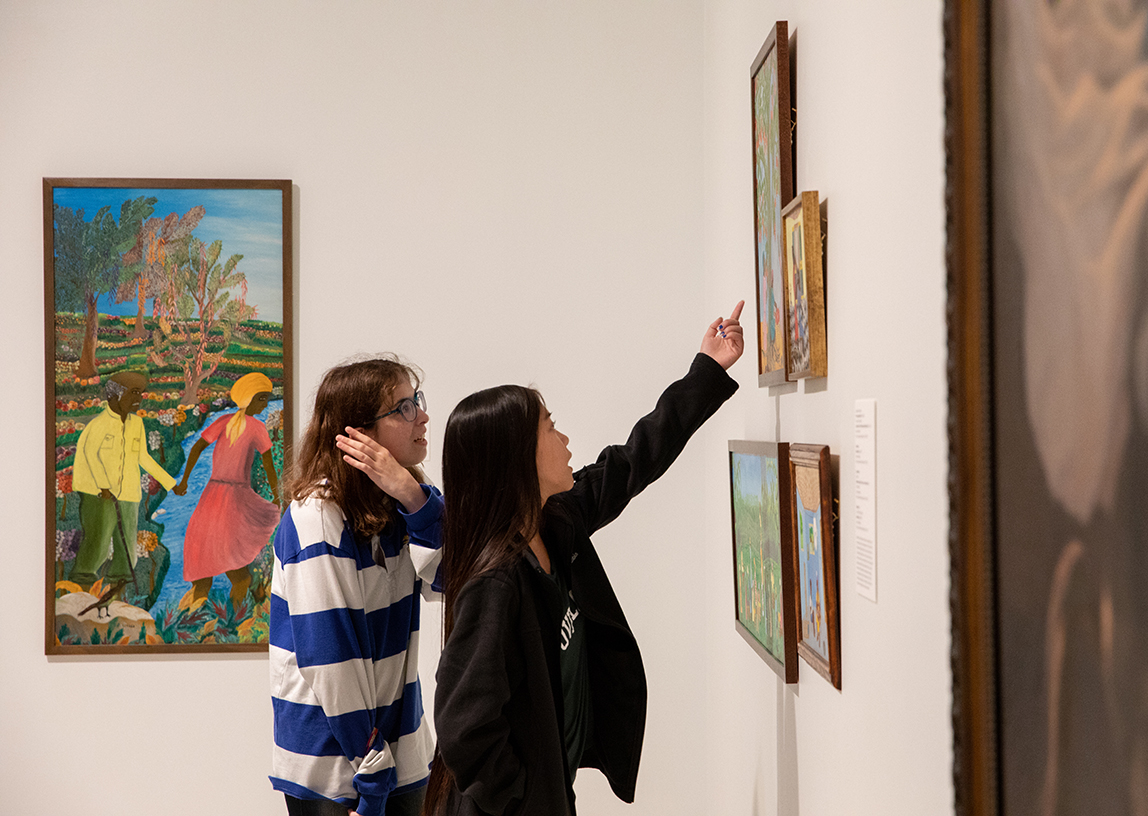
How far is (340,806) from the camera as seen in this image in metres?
1.92

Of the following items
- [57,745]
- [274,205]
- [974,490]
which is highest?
[274,205]

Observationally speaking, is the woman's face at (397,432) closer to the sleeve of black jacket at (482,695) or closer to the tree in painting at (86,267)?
the sleeve of black jacket at (482,695)

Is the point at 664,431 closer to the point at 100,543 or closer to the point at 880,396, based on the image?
the point at 880,396

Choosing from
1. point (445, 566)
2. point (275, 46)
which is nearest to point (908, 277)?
point (445, 566)

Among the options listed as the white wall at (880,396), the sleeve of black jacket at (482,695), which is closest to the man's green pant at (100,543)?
the sleeve of black jacket at (482,695)

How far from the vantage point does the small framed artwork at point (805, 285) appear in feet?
4.81

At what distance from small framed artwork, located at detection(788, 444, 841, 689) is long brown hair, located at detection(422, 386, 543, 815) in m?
0.52

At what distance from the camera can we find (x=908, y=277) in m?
1.09

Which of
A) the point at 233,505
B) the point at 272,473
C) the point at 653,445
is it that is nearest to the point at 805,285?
the point at 653,445

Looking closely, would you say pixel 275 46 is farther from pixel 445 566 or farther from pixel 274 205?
pixel 445 566

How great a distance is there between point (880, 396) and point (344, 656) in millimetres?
1267

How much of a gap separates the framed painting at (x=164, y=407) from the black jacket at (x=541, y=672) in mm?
1556

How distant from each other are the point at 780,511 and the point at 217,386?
218cm

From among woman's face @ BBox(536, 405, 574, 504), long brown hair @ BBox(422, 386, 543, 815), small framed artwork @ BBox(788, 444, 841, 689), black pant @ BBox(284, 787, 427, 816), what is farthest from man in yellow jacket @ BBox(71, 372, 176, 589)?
small framed artwork @ BBox(788, 444, 841, 689)
